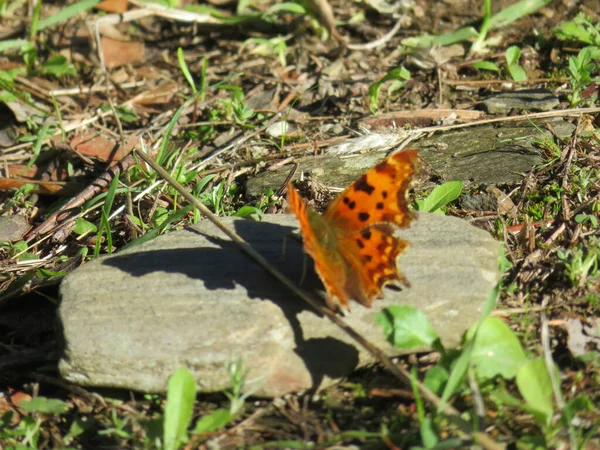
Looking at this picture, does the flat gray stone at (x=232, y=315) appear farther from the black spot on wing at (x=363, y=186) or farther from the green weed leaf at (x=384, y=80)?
the green weed leaf at (x=384, y=80)

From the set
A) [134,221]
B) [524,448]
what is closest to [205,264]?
[134,221]

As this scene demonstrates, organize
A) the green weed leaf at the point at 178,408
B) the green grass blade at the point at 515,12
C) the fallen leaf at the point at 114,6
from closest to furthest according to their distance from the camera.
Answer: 1. the green weed leaf at the point at 178,408
2. the green grass blade at the point at 515,12
3. the fallen leaf at the point at 114,6

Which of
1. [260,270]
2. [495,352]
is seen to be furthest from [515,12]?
[495,352]

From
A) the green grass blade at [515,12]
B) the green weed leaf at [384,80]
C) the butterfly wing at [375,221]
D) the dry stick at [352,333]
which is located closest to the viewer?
the dry stick at [352,333]

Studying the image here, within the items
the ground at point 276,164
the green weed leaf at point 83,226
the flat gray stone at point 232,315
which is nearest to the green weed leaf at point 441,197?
the ground at point 276,164

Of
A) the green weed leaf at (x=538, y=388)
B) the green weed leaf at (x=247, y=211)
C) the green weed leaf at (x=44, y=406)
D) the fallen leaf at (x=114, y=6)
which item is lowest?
the green weed leaf at (x=44, y=406)

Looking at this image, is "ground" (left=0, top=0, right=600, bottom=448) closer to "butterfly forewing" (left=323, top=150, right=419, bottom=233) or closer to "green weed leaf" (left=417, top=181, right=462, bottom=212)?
"green weed leaf" (left=417, top=181, right=462, bottom=212)

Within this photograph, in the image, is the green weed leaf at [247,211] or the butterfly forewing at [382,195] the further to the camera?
the green weed leaf at [247,211]
